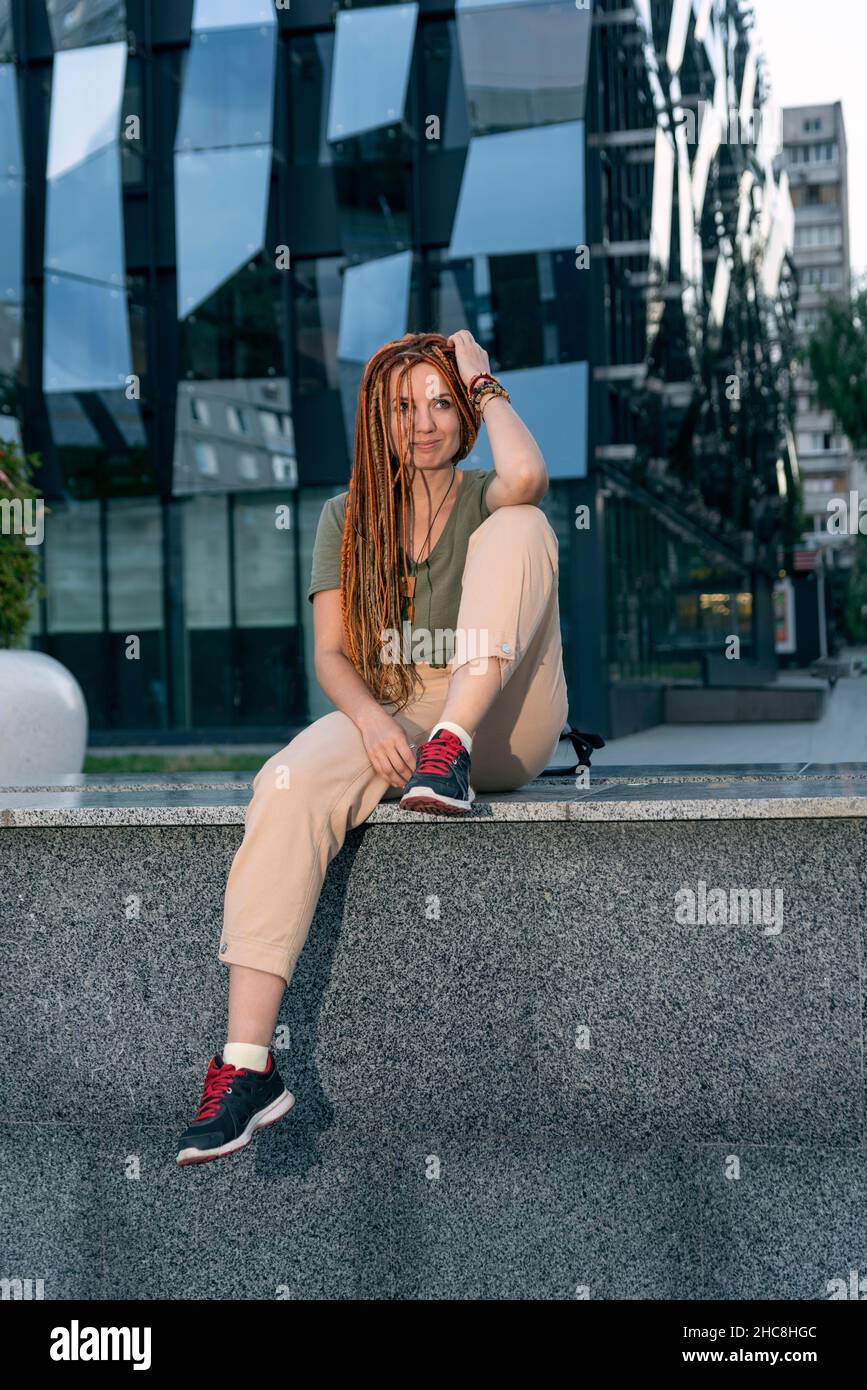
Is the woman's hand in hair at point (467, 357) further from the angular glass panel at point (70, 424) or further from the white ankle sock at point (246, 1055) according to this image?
the angular glass panel at point (70, 424)

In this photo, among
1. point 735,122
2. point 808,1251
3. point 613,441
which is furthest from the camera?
point 735,122

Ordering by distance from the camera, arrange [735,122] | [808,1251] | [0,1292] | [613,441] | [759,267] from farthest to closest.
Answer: [759,267]
[735,122]
[613,441]
[0,1292]
[808,1251]

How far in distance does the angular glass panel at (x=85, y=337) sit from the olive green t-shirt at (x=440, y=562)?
1729cm

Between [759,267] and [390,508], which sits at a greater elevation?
[759,267]

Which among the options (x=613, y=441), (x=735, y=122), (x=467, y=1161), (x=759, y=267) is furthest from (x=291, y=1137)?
(x=759, y=267)

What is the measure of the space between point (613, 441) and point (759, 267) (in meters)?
17.1

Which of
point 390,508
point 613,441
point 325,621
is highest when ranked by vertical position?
point 613,441

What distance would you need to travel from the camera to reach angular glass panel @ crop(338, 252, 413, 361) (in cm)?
1908

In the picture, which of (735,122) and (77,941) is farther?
(735,122)

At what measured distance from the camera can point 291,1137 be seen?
315cm

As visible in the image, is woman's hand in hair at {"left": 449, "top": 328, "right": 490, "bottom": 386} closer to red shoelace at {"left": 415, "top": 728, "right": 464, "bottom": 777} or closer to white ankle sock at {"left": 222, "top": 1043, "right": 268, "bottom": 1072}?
red shoelace at {"left": 415, "top": 728, "right": 464, "bottom": 777}

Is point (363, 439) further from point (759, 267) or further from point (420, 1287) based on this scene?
point (759, 267)
